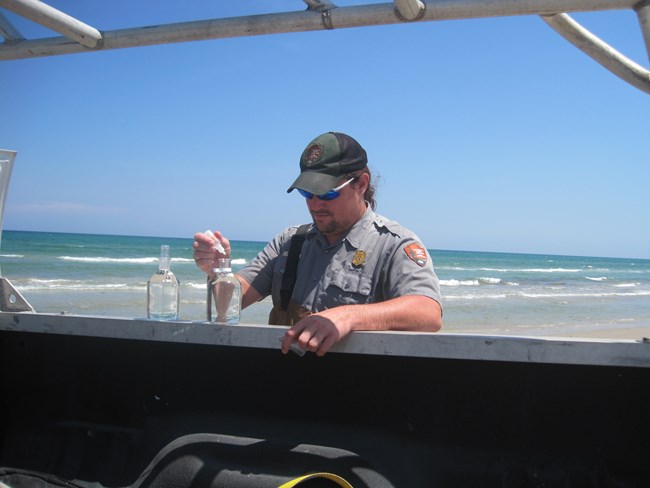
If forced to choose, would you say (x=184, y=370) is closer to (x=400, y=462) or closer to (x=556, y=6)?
(x=400, y=462)

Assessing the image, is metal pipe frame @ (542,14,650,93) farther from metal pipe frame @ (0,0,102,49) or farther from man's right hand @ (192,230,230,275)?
metal pipe frame @ (0,0,102,49)

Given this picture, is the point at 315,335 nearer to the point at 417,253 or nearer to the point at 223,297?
the point at 223,297

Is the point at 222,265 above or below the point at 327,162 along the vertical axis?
below

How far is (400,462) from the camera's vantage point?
2.22m

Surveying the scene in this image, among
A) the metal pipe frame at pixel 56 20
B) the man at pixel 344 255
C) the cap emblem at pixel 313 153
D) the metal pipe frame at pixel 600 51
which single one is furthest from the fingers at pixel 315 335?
the metal pipe frame at pixel 56 20

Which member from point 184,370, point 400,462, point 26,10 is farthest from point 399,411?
point 26,10

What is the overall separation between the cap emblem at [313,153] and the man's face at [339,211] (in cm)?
16

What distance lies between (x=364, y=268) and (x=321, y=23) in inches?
44.1

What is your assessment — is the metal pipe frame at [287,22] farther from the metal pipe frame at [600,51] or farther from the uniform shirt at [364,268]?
the uniform shirt at [364,268]

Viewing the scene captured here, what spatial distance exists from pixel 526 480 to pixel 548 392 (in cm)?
33

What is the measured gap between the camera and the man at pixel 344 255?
2475 mm

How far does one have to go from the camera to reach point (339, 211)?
9.09 ft

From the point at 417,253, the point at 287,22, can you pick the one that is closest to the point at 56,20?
the point at 287,22

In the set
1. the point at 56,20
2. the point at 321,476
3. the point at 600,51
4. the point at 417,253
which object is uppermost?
the point at 600,51
